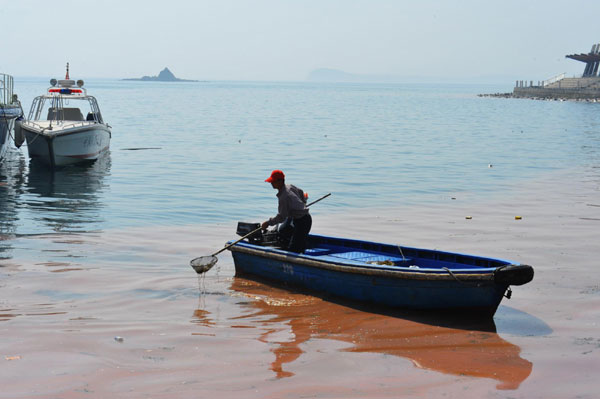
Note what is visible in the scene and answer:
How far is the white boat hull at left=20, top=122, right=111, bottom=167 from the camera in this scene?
27.2 m

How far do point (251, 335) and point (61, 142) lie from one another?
66.0ft

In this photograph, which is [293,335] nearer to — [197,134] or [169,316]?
[169,316]

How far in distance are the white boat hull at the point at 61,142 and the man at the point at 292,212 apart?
683 inches

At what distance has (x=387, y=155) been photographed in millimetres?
36656

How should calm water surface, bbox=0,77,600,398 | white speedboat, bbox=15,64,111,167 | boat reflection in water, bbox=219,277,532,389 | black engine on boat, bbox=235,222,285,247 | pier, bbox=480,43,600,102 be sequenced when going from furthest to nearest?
pier, bbox=480,43,600,102 → white speedboat, bbox=15,64,111,167 → black engine on boat, bbox=235,222,285,247 → boat reflection in water, bbox=219,277,532,389 → calm water surface, bbox=0,77,600,398

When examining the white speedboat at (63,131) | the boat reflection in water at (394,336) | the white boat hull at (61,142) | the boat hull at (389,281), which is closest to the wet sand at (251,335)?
the boat reflection in water at (394,336)

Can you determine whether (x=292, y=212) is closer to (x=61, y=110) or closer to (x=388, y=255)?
(x=388, y=255)

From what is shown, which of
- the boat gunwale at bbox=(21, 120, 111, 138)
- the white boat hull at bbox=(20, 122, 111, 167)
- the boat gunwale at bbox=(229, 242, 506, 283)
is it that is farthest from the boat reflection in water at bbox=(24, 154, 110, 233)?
the boat gunwale at bbox=(229, 242, 506, 283)

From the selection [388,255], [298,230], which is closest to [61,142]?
[298,230]

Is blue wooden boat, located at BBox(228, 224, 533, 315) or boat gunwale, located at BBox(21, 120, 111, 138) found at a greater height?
boat gunwale, located at BBox(21, 120, 111, 138)

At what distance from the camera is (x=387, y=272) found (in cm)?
1059

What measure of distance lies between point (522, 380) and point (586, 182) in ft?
66.6

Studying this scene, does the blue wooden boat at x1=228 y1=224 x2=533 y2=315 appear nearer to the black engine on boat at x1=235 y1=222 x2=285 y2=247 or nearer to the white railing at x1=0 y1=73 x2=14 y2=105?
the black engine on boat at x1=235 y1=222 x2=285 y2=247

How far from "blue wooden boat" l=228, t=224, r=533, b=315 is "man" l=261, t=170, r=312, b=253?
0.34 m
